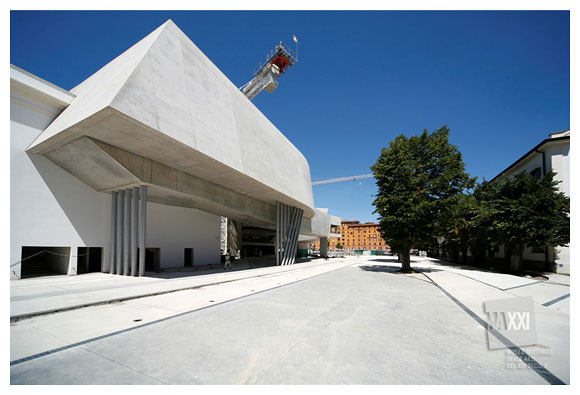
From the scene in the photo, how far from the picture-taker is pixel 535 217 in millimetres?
20656

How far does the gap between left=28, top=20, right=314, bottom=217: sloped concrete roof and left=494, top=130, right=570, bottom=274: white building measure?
2796 centimetres

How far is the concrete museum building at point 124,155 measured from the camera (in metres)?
12.4

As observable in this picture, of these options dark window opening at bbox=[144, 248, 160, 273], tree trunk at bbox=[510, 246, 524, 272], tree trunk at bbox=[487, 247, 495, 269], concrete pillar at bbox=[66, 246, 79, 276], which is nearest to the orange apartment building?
tree trunk at bbox=[487, 247, 495, 269]

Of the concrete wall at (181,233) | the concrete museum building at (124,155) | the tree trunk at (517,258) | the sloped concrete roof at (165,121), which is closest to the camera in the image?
the sloped concrete roof at (165,121)

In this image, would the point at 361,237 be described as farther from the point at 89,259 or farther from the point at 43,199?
the point at 43,199

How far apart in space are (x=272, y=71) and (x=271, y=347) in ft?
152

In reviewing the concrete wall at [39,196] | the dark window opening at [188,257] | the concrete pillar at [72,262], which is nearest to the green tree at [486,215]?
the dark window opening at [188,257]

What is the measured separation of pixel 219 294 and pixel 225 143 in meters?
9.69

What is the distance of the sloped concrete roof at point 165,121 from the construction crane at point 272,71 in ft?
84.1

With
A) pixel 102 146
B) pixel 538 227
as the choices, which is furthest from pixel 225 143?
pixel 538 227

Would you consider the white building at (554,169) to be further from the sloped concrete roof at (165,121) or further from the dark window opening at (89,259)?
the dark window opening at (89,259)

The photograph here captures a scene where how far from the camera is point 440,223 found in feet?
68.0
